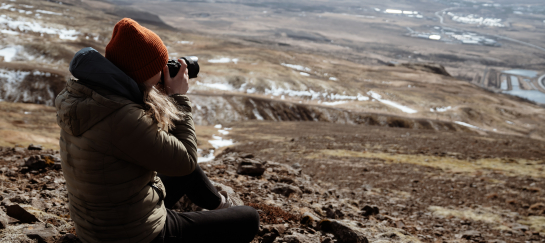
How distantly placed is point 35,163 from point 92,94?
21.1 ft

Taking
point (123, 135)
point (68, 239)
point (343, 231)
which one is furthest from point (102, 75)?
point (343, 231)

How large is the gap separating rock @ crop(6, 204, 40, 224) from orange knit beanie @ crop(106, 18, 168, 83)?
3.29 meters

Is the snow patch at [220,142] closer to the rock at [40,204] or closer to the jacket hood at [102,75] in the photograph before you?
the rock at [40,204]

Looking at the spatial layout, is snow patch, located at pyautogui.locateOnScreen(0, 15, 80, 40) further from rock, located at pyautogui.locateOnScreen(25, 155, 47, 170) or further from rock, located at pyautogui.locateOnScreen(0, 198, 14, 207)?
rock, located at pyautogui.locateOnScreen(0, 198, 14, 207)

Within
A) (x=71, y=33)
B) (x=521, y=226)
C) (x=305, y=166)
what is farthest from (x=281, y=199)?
(x=71, y=33)

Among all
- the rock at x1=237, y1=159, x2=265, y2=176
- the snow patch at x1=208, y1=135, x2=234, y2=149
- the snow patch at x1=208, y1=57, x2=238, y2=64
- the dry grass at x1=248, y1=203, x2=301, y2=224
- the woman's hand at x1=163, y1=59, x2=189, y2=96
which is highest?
the woman's hand at x1=163, y1=59, x2=189, y2=96

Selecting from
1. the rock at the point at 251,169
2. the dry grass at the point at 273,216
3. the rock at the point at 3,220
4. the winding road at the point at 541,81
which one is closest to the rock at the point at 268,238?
the dry grass at the point at 273,216

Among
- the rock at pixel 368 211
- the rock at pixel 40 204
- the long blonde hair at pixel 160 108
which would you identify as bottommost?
the rock at pixel 368 211

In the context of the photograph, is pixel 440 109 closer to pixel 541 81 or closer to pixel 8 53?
pixel 8 53

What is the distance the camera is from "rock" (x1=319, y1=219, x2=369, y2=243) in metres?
6.12

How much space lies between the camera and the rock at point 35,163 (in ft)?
26.7

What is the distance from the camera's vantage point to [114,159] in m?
3.09

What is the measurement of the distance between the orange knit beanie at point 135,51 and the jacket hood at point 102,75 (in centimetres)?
14

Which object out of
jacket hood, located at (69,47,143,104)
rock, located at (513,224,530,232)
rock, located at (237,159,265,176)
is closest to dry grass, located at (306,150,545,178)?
rock, located at (513,224,530,232)
